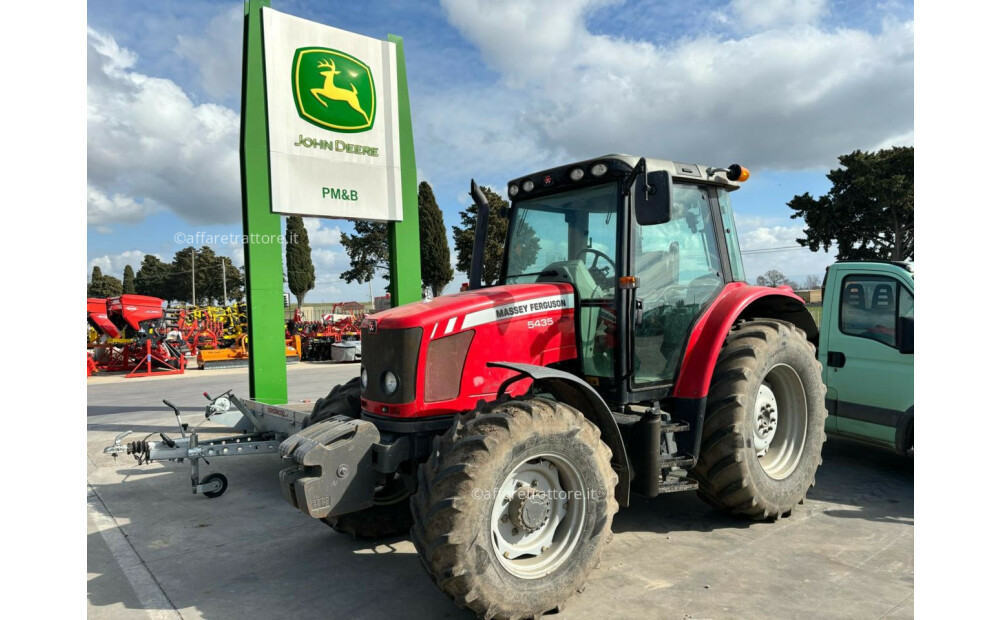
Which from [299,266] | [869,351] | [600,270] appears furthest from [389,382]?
[299,266]

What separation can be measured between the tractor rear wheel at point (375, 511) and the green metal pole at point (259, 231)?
3.64m

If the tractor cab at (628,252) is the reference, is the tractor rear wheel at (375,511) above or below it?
below

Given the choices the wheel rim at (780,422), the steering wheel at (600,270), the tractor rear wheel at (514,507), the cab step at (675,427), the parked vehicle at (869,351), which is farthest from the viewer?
the parked vehicle at (869,351)

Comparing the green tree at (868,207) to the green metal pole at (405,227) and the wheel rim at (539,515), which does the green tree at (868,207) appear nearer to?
the green metal pole at (405,227)

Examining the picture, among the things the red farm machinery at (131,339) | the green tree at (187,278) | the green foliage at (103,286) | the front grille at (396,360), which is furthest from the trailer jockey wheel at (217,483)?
the green foliage at (103,286)

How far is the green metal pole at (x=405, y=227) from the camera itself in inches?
321

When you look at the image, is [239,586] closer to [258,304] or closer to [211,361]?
[258,304]

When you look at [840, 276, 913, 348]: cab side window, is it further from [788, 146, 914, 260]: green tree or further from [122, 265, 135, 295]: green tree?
[122, 265, 135, 295]: green tree

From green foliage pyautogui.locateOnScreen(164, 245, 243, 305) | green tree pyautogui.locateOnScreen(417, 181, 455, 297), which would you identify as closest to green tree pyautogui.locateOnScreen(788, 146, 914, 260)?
green tree pyautogui.locateOnScreen(417, 181, 455, 297)

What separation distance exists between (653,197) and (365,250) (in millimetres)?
35348

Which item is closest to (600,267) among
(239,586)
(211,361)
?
(239,586)

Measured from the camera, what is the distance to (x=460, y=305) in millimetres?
3652

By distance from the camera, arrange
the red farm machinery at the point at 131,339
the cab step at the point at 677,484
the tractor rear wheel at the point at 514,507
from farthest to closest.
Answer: the red farm machinery at the point at 131,339 < the cab step at the point at 677,484 < the tractor rear wheel at the point at 514,507

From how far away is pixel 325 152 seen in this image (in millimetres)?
7617
